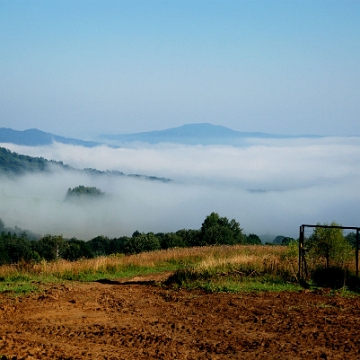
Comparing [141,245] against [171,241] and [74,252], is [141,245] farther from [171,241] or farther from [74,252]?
[74,252]

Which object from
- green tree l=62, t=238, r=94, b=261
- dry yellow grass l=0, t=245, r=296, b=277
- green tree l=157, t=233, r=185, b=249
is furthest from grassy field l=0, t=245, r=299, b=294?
green tree l=62, t=238, r=94, b=261

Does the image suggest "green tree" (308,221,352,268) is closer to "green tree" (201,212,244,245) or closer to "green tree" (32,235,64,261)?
"green tree" (201,212,244,245)

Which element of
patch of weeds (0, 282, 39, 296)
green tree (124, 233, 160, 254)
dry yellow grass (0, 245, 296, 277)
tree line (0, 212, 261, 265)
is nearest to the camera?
patch of weeds (0, 282, 39, 296)

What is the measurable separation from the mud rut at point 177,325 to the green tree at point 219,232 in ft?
140

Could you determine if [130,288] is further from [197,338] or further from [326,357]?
[326,357]

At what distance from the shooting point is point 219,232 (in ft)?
198

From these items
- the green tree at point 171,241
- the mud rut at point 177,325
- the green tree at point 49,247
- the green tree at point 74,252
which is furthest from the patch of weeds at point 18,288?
the green tree at point 74,252

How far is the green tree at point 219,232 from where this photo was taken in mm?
58812

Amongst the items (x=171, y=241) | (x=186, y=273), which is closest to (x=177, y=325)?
(x=186, y=273)

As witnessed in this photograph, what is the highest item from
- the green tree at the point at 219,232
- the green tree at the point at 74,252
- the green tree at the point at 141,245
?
the green tree at the point at 219,232

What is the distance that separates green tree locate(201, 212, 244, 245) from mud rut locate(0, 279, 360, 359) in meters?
42.7

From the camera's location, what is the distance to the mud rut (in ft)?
31.3

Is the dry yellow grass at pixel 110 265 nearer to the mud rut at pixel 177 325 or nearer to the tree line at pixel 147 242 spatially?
the mud rut at pixel 177 325

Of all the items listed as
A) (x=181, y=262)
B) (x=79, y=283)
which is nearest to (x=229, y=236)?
(x=181, y=262)
